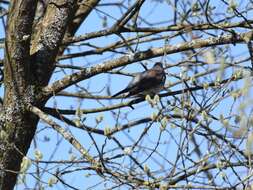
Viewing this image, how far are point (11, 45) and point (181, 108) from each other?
1393 mm

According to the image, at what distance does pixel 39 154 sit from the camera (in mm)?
3869

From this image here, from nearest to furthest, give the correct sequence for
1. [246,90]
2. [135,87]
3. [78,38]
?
[246,90]
[78,38]
[135,87]

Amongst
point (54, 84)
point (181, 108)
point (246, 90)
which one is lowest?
point (246, 90)

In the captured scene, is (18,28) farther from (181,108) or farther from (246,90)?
(246,90)

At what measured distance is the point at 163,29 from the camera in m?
5.25

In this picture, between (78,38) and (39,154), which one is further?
(78,38)

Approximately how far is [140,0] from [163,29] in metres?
0.29

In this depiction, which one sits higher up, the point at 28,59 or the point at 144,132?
the point at 28,59

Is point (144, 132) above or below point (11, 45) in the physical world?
below

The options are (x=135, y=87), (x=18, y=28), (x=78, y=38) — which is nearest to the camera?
(x=18, y=28)

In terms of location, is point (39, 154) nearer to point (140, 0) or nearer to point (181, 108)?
point (181, 108)

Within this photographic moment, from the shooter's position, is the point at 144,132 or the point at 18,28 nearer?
the point at 144,132

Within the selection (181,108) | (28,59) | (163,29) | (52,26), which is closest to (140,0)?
(163,29)

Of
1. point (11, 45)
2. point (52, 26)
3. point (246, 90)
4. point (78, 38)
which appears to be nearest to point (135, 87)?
point (78, 38)
